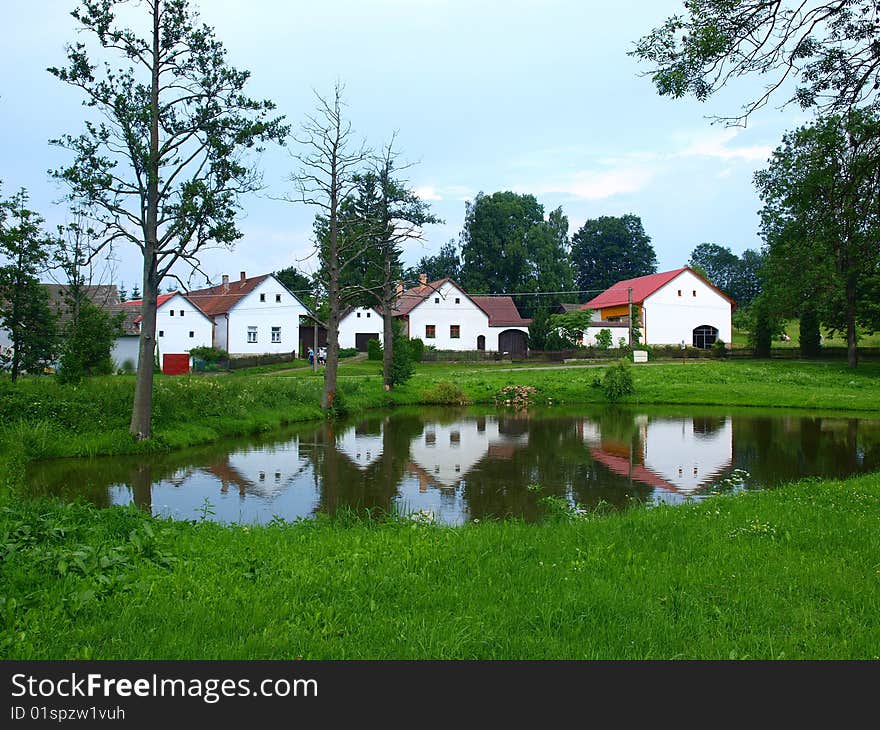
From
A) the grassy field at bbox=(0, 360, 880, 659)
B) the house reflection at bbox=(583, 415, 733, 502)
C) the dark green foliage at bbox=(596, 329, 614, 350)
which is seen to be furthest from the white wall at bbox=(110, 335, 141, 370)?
the grassy field at bbox=(0, 360, 880, 659)

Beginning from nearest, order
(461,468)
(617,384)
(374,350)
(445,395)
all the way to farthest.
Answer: (461,468) → (445,395) → (617,384) → (374,350)

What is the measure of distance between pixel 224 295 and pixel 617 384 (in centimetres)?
3359

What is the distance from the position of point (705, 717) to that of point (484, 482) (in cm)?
1002

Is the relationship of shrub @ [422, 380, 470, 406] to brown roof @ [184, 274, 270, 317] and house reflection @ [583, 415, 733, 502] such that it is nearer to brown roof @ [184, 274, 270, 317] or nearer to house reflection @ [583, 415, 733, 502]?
house reflection @ [583, 415, 733, 502]

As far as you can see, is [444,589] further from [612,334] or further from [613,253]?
[613,253]

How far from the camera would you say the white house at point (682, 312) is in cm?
5778

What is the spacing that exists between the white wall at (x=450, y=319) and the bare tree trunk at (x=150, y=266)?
4016cm

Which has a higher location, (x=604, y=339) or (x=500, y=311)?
(x=500, y=311)

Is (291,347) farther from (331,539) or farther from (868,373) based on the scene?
(331,539)

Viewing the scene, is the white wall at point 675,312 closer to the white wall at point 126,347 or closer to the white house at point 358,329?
the white house at point 358,329

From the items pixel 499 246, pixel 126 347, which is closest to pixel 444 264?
pixel 499 246

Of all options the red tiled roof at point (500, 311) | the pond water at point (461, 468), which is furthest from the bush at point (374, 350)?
the pond water at point (461, 468)

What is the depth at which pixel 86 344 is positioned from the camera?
2823 centimetres

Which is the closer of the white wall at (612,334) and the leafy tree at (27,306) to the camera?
the leafy tree at (27,306)
